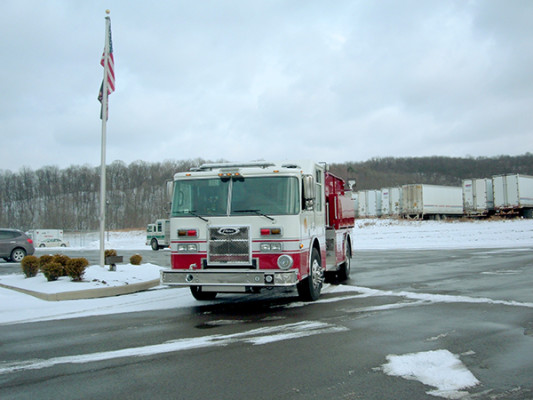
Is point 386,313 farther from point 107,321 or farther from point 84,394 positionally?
point 84,394

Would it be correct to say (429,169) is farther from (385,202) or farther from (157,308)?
(157,308)

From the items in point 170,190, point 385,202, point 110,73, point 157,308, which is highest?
point 110,73

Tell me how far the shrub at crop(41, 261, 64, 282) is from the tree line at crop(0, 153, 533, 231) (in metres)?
88.1

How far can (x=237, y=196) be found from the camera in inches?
370

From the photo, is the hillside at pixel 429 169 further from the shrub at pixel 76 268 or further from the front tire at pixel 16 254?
the shrub at pixel 76 268

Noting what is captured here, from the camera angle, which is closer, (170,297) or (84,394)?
(84,394)

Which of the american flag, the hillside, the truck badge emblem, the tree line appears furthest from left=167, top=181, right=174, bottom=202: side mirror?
the hillside

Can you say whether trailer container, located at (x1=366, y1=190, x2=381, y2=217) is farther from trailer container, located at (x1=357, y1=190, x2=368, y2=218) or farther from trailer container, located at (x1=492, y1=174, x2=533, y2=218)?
trailer container, located at (x1=492, y1=174, x2=533, y2=218)

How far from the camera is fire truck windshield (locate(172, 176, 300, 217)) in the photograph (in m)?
9.20

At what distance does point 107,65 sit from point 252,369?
11217 millimetres

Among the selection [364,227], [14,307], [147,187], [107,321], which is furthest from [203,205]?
[147,187]

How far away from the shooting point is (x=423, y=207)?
46.8 metres

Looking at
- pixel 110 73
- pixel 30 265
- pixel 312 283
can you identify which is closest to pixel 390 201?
pixel 110 73

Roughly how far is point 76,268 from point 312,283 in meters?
5.76
